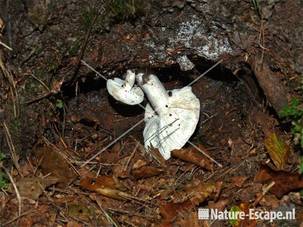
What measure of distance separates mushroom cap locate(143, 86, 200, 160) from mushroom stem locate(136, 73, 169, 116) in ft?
0.11

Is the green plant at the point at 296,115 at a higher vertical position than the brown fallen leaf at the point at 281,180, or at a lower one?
higher

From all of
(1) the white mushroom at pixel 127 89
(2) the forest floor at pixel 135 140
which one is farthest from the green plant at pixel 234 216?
(1) the white mushroom at pixel 127 89

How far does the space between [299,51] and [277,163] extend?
577 mm

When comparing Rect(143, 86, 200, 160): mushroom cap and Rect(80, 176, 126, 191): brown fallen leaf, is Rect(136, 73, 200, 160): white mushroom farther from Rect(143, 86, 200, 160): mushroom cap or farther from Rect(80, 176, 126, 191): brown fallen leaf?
Rect(80, 176, 126, 191): brown fallen leaf

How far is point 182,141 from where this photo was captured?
313 centimetres

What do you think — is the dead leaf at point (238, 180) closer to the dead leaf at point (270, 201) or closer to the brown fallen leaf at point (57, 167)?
the dead leaf at point (270, 201)

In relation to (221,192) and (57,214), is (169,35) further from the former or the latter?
(57,214)

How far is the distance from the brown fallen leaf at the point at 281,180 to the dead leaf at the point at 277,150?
2.7 inches

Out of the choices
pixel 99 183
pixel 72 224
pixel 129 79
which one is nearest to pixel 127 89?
pixel 129 79

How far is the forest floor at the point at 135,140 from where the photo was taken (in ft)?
9.23

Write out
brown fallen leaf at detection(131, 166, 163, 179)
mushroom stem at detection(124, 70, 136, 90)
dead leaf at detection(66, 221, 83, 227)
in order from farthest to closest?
mushroom stem at detection(124, 70, 136, 90) < brown fallen leaf at detection(131, 166, 163, 179) < dead leaf at detection(66, 221, 83, 227)

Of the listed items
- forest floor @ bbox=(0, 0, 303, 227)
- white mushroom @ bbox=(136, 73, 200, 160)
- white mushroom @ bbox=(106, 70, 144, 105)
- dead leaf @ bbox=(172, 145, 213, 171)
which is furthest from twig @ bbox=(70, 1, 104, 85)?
dead leaf @ bbox=(172, 145, 213, 171)

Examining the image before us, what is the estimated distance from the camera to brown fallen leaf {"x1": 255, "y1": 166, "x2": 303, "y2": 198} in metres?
2.77

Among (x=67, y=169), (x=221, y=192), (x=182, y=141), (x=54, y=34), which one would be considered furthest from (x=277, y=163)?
(x=54, y=34)
